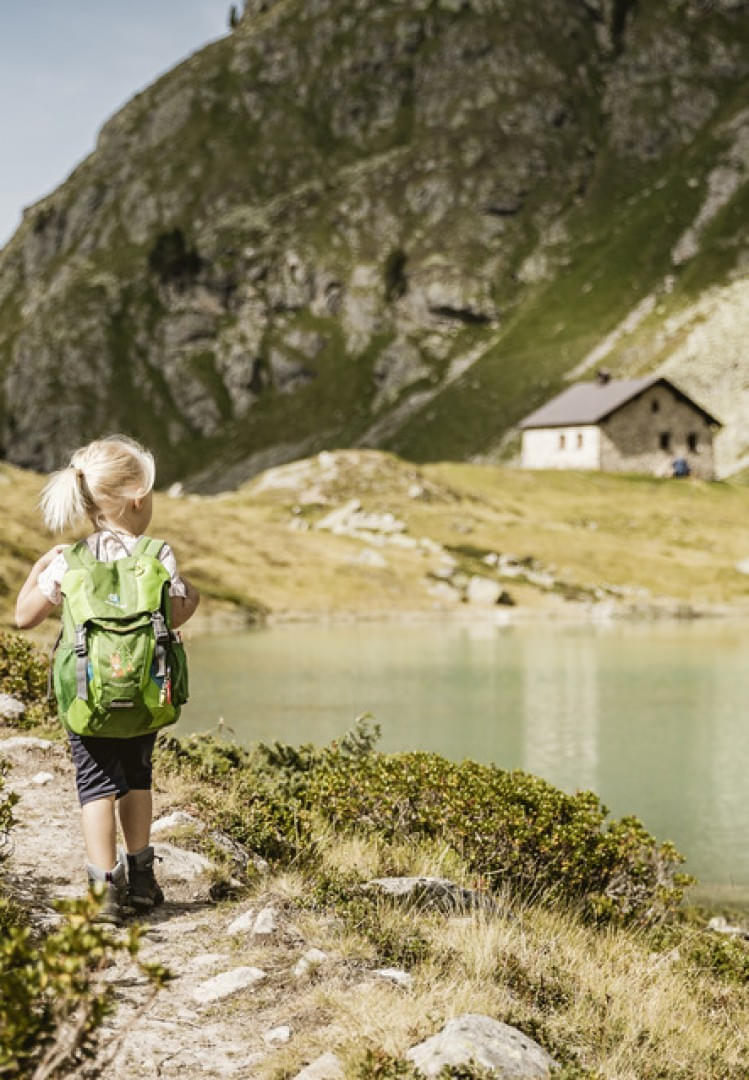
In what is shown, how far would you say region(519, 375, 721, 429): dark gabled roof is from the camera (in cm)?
10581

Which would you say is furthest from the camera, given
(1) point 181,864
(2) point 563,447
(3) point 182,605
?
(2) point 563,447

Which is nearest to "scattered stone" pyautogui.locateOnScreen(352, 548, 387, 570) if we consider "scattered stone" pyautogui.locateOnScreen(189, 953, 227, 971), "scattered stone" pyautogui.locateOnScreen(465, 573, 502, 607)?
"scattered stone" pyautogui.locateOnScreen(465, 573, 502, 607)

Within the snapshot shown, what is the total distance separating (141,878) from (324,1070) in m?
3.11

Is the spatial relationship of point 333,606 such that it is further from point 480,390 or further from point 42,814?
point 480,390

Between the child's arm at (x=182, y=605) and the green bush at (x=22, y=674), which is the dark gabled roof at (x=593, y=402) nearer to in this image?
the green bush at (x=22, y=674)

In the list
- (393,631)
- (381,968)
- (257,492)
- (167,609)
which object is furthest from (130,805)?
(257,492)

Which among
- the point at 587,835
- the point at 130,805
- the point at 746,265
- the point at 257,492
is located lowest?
the point at 587,835

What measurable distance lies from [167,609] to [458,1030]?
11.6 feet

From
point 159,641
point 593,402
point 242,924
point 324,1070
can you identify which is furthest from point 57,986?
point 593,402

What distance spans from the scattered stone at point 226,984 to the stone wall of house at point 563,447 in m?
101

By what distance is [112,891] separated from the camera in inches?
319

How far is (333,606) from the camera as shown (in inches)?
2356

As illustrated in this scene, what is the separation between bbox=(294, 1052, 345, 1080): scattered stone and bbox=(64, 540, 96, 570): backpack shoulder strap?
12.3ft

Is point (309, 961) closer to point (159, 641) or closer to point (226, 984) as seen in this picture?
point (226, 984)
